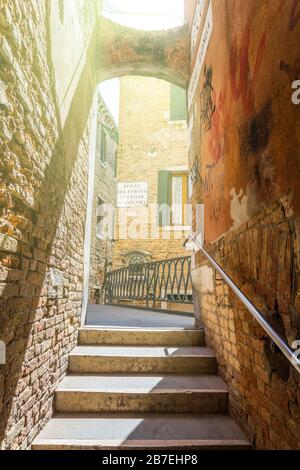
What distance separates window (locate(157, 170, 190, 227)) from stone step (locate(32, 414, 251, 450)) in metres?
7.50

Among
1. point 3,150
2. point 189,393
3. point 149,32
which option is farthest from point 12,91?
point 149,32

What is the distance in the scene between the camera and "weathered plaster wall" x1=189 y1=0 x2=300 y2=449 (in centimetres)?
154

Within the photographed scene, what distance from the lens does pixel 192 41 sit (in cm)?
438

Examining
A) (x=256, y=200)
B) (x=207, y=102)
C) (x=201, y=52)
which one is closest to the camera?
(x=256, y=200)

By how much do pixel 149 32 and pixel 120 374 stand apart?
513cm

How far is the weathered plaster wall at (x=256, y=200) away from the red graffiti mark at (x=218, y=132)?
0.01 m

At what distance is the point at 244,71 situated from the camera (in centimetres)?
221

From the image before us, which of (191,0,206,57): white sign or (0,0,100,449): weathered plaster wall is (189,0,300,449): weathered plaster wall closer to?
(191,0,206,57): white sign

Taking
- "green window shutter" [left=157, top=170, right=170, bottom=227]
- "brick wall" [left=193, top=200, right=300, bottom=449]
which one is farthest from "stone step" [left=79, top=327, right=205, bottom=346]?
"green window shutter" [left=157, top=170, right=170, bottom=227]

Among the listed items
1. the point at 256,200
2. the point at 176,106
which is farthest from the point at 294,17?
the point at 176,106

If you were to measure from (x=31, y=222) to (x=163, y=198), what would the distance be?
8.18 meters

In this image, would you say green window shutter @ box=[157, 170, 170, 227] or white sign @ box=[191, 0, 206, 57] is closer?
white sign @ box=[191, 0, 206, 57]

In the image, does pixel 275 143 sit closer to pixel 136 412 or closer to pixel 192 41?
pixel 136 412

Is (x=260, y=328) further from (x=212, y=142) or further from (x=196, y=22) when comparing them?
(x=196, y=22)
